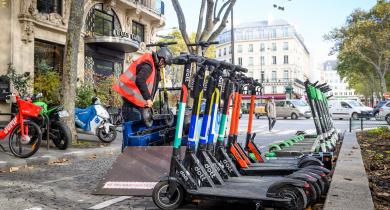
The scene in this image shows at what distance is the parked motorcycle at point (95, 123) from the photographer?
36.9ft

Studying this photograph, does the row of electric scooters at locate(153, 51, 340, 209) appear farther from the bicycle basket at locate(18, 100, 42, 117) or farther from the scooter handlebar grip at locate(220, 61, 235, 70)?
the bicycle basket at locate(18, 100, 42, 117)

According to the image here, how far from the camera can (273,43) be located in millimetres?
85312

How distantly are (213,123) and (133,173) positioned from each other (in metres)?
1.12

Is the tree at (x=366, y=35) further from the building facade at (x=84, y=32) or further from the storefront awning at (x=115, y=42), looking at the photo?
the storefront awning at (x=115, y=42)

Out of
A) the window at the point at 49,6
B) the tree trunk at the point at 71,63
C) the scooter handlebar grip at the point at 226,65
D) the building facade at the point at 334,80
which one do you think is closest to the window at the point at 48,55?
the window at the point at 49,6

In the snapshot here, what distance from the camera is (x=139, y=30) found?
25984 mm

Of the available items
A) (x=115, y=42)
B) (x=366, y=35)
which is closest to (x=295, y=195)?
(x=115, y=42)

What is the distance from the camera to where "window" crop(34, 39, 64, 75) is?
16.5 metres

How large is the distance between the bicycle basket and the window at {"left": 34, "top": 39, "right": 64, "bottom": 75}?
310 inches

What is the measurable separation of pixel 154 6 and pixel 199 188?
25.0 metres

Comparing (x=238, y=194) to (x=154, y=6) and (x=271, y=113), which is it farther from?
(x=154, y=6)

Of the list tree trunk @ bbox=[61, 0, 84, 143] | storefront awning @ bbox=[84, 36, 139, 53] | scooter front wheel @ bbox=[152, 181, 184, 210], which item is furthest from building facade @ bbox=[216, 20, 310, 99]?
scooter front wheel @ bbox=[152, 181, 184, 210]

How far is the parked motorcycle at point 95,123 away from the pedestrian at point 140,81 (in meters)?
5.67

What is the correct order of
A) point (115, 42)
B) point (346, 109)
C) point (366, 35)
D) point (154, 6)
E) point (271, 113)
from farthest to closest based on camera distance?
point (366, 35) < point (346, 109) < point (154, 6) < point (115, 42) < point (271, 113)
